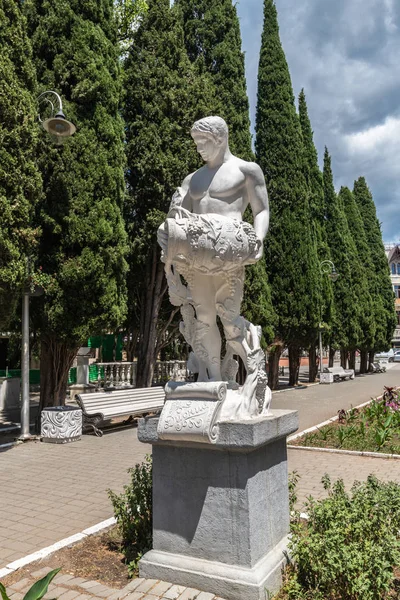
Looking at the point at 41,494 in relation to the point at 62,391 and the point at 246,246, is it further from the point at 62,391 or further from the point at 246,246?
the point at 62,391

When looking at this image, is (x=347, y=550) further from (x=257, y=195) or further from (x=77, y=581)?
(x=257, y=195)

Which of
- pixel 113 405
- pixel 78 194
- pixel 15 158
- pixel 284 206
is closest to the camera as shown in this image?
pixel 15 158

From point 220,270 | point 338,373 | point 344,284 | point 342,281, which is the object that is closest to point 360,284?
point 344,284

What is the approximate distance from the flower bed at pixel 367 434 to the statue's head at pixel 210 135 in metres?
6.37

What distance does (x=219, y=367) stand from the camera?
13.6 feet

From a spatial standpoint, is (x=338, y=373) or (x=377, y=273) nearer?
(x=338, y=373)

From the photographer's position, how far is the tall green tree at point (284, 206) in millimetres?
20141

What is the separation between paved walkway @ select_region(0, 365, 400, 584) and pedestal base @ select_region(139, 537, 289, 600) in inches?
52.5

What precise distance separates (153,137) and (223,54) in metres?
5.46

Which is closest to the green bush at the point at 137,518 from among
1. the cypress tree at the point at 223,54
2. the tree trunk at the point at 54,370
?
the tree trunk at the point at 54,370

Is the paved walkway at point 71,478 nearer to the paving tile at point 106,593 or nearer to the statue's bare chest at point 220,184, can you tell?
the paving tile at point 106,593

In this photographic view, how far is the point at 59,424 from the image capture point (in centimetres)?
899

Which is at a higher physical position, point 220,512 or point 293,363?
point 293,363

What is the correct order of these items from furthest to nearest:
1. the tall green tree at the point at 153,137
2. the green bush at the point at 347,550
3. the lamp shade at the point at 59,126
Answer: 1. the tall green tree at the point at 153,137
2. the lamp shade at the point at 59,126
3. the green bush at the point at 347,550
